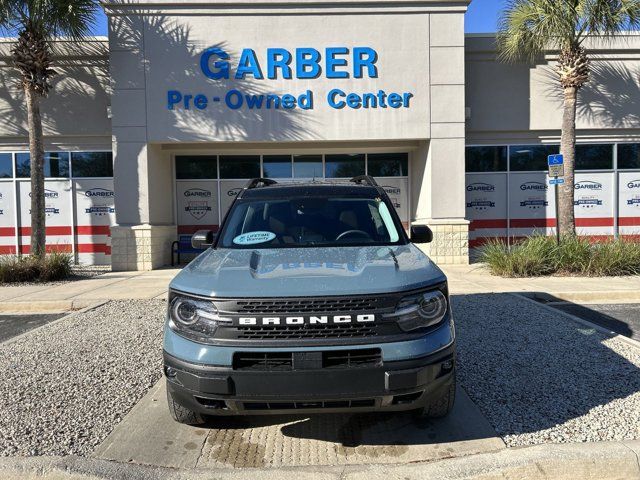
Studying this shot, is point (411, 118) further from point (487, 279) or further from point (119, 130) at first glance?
point (119, 130)

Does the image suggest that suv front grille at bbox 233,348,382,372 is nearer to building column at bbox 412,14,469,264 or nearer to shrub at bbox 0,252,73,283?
shrub at bbox 0,252,73,283

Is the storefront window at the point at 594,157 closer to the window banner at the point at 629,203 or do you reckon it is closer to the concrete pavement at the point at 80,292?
the window banner at the point at 629,203

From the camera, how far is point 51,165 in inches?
546

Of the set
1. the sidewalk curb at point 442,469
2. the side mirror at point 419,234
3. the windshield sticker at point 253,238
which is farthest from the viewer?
the side mirror at point 419,234

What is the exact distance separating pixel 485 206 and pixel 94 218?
1175 centimetres

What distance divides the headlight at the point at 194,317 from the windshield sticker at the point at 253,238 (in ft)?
3.41

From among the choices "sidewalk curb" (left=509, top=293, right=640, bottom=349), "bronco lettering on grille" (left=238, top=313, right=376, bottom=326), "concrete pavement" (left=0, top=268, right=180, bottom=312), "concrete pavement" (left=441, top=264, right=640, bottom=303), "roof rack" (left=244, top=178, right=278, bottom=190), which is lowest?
"sidewalk curb" (left=509, top=293, right=640, bottom=349)

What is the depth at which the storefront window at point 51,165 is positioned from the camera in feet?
45.3

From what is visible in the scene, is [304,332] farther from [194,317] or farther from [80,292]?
[80,292]

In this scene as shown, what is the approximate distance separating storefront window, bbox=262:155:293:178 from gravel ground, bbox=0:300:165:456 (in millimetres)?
8052

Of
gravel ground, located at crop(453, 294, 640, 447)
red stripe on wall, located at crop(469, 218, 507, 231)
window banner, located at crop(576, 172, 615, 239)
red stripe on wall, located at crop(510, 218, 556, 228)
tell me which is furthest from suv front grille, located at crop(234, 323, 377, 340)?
window banner, located at crop(576, 172, 615, 239)

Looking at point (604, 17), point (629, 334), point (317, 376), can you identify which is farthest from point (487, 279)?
point (317, 376)

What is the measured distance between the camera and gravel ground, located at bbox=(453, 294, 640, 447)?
11.1 feet

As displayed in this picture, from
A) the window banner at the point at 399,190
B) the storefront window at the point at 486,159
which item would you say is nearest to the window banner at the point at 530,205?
the storefront window at the point at 486,159
